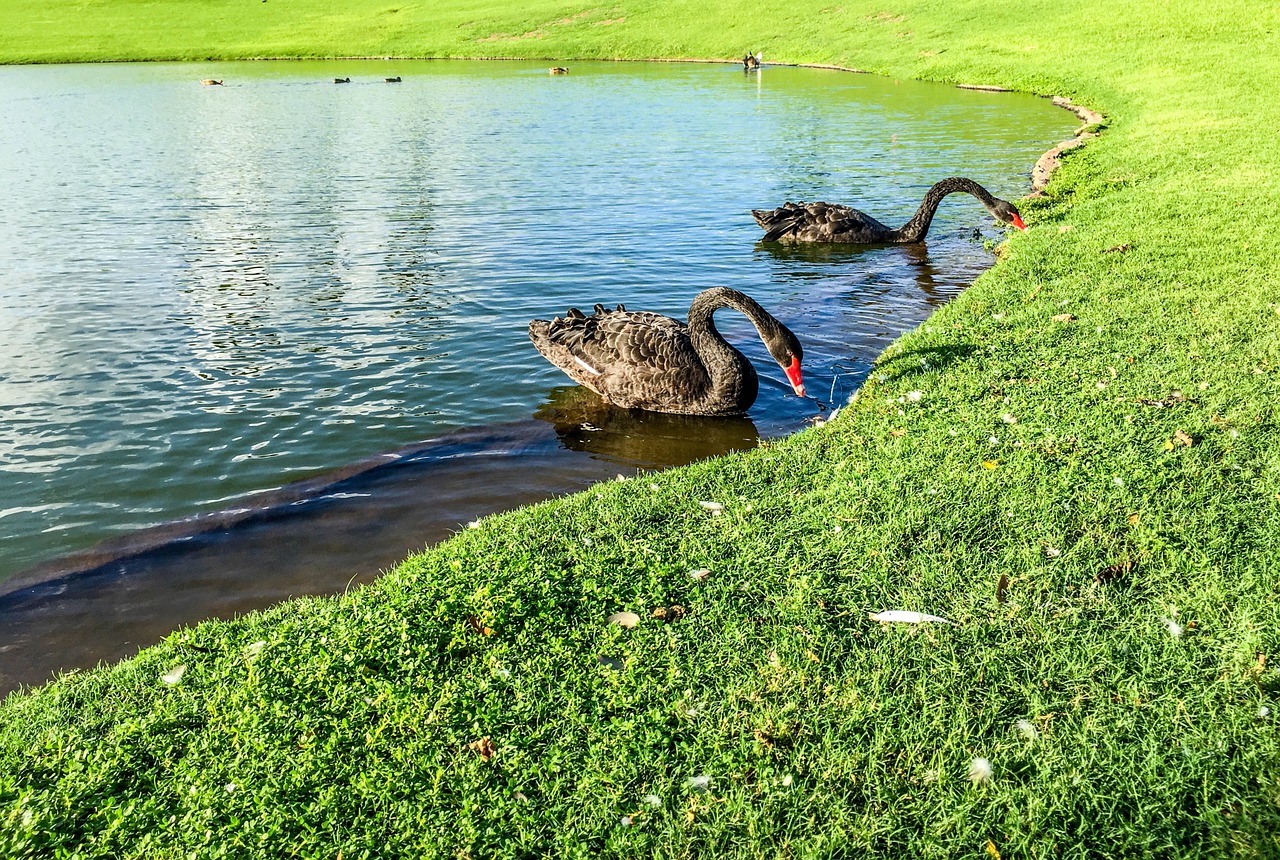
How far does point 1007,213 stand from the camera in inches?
562

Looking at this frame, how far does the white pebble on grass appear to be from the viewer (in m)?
3.77

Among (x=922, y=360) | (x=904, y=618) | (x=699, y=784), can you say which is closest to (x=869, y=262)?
(x=922, y=360)

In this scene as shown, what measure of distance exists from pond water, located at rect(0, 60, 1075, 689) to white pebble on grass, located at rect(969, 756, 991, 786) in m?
4.14

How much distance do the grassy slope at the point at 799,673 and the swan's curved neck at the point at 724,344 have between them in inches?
54.0

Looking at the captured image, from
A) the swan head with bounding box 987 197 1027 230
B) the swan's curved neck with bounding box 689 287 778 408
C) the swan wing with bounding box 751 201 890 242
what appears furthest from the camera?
the swan wing with bounding box 751 201 890 242

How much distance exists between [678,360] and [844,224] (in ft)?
24.0

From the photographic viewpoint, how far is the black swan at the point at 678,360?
860 cm

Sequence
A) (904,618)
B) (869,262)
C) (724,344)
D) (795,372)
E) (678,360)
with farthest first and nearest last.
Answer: (869,262) → (724,344) → (678,360) → (795,372) → (904,618)

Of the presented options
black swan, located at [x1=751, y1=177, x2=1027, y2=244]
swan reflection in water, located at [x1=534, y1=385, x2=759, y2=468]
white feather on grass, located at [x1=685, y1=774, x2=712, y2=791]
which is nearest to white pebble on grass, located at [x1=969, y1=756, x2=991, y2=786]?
white feather on grass, located at [x1=685, y1=774, x2=712, y2=791]

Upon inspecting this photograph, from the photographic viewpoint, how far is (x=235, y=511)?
24.1 feet

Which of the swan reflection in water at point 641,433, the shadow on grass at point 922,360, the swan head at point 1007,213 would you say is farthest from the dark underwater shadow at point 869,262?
the swan reflection in water at point 641,433

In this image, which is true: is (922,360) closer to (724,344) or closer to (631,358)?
(724,344)

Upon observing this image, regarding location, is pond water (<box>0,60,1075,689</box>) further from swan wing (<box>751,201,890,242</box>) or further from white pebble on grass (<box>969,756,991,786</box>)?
white pebble on grass (<box>969,756,991,786</box>)

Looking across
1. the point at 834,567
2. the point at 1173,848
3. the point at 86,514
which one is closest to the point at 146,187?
the point at 86,514
